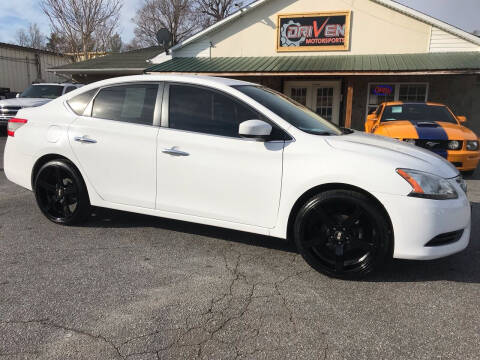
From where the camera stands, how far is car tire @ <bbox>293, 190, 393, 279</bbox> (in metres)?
2.92

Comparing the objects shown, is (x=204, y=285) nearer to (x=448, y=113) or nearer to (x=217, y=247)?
(x=217, y=247)

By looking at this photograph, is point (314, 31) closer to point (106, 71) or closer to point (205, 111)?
Result: point (106, 71)

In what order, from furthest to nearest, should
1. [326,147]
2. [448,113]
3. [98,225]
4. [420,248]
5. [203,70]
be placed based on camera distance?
[203,70] → [448,113] → [98,225] → [326,147] → [420,248]

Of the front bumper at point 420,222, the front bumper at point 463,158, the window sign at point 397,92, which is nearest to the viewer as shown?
the front bumper at point 420,222

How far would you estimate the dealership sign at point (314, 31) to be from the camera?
13977 millimetres

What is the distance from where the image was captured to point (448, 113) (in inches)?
325

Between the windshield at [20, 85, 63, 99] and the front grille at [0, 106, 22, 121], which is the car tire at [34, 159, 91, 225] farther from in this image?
the front grille at [0, 106, 22, 121]

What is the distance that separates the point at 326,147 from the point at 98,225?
8.84 ft

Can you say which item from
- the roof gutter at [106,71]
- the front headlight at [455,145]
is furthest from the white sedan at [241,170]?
the roof gutter at [106,71]

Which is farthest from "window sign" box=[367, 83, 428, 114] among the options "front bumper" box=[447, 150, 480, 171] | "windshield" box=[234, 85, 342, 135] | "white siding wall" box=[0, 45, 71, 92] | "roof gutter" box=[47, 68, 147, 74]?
"white siding wall" box=[0, 45, 71, 92]

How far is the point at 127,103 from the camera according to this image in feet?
12.7

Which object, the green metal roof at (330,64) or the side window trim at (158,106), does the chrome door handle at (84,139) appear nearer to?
the side window trim at (158,106)

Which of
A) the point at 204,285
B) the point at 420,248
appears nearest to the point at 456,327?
the point at 420,248

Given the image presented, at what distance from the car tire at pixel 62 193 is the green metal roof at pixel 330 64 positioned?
10.1 meters
